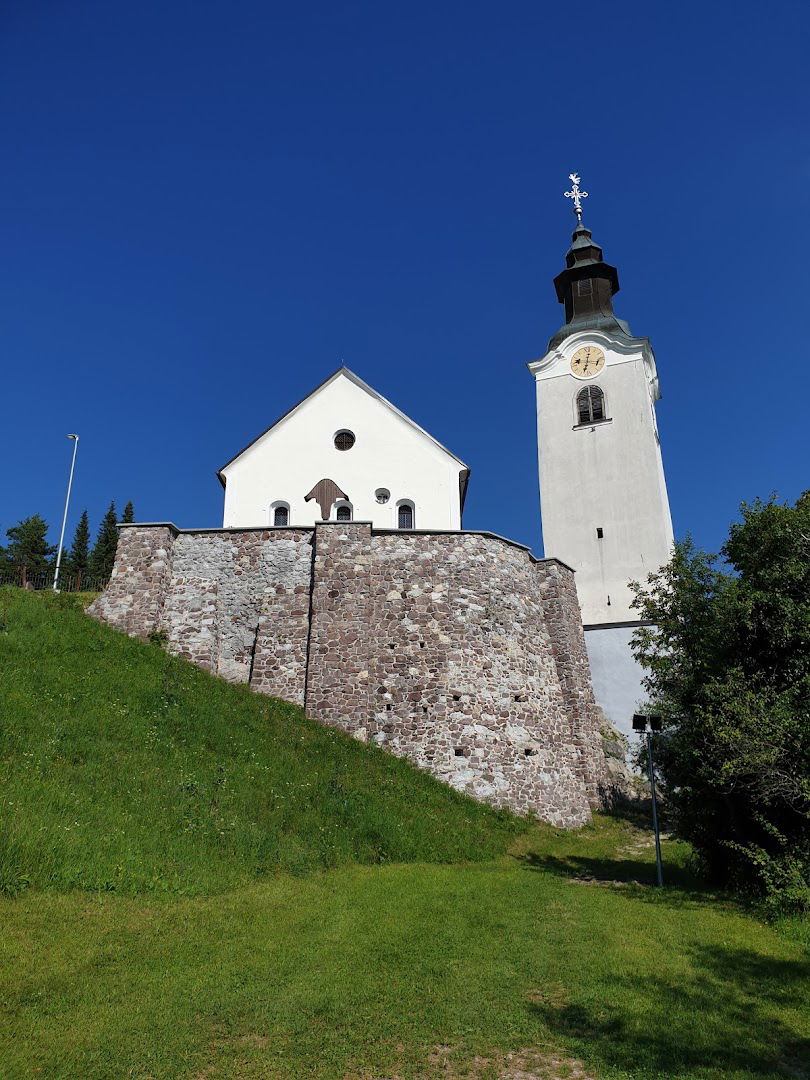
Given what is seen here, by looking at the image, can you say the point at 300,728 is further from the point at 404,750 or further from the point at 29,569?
the point at 29,569

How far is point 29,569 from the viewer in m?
31.0

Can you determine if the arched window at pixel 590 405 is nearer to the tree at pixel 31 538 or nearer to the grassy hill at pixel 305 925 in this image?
the grassy hill at pixel 305 925

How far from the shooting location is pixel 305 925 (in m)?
9.70

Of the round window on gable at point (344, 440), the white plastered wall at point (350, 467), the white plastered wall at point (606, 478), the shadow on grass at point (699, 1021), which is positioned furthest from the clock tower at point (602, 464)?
the shadow on grass at point (699, 1021)

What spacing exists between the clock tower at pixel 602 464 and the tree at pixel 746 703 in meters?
14.7

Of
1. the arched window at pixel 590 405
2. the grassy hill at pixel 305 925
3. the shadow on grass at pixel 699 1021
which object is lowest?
the shadow on grass at pixel 699 1021

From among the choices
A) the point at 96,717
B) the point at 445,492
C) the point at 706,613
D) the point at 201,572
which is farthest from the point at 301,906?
the point at 445,492

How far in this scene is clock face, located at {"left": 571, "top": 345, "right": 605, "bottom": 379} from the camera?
119 ft

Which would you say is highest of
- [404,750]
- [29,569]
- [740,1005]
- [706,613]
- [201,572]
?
[29,569]

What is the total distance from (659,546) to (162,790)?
25438mm

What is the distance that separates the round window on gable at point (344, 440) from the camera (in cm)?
2970

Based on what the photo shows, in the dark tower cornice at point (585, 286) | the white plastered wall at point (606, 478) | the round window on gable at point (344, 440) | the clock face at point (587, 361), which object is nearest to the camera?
the round window on gable at point (344, 440)

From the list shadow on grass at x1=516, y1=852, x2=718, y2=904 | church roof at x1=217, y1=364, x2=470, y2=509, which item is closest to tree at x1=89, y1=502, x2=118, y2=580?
church roof at x1=217, y1=364, x2=470, y2=509

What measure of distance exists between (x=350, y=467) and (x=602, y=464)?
12.7m
